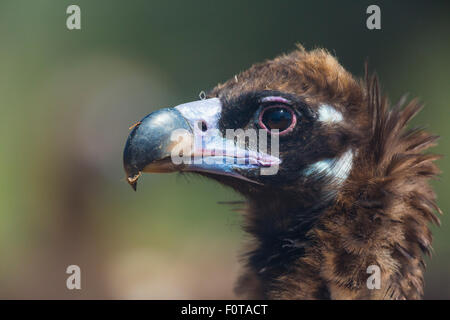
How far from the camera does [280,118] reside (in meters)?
3.03

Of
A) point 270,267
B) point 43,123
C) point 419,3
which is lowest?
point 270,267

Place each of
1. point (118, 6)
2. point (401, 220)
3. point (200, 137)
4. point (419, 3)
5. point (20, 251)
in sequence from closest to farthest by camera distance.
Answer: point (401, 220), point (200, 137), point (20, 251), point (419, 3), point (118, 6)

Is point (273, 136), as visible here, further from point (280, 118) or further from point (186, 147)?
point (186, 147)

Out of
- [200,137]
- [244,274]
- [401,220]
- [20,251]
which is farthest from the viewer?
[20,251]

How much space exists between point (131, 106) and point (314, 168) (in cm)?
787

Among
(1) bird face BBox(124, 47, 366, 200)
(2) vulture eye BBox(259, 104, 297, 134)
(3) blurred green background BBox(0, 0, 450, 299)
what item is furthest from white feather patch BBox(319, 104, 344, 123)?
(3) blurred green background BBox(0, 0, 450, 299)

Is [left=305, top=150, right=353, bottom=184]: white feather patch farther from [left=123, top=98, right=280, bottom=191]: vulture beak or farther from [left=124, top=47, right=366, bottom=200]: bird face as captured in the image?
[left=123, top=98, right=280, bottom=191]: vulture beak

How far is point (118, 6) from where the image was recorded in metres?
10.1

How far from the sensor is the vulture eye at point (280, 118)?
9.97ft

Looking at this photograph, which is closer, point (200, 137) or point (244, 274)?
point (200, 137)

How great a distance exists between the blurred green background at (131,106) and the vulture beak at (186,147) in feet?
16.4
